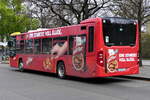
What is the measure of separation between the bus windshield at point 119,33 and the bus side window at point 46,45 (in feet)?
15.0

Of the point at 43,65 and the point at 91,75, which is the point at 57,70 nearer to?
the point at 43,65

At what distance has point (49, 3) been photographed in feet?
74.5

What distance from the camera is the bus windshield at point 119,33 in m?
12.9

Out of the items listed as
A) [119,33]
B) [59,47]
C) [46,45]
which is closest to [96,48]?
[119,33]

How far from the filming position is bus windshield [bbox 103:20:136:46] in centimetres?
1285

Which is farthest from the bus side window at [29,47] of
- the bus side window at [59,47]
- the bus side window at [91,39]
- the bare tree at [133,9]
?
the bare tree at [133,9]

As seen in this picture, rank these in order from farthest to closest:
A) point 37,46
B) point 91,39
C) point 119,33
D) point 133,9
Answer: point 133,9 < point 37,46 < point 119,33 < point 91,39

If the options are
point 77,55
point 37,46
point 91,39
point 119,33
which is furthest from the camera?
point 37,46

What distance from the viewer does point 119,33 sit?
13289 mm

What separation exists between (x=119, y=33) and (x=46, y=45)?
5186 mm

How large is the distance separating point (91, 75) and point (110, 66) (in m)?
0.96

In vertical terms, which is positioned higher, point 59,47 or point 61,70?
point 59,47

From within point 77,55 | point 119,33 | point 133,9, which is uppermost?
point 133,9

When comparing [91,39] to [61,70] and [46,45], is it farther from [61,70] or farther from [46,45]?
[46,45]
